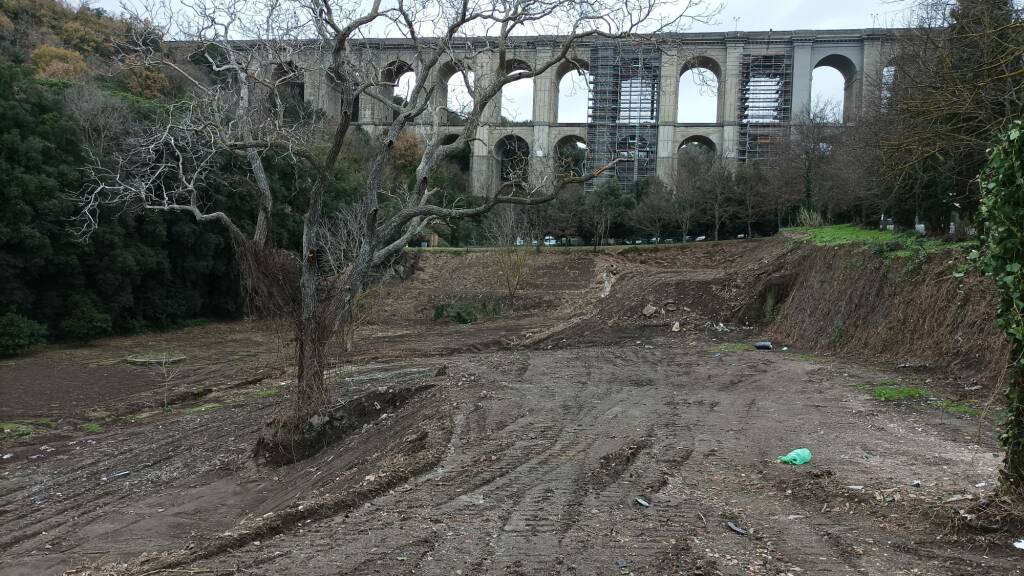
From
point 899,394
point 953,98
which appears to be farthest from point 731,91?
point 899,394

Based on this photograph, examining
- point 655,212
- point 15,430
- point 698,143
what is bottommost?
point 15,430

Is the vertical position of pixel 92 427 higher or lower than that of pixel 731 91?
lower

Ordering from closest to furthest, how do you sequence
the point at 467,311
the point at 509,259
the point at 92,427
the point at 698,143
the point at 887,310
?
the point at 92,427
the point at 887,310
the point at 467,311
the point at 509,259
the point at 698,143

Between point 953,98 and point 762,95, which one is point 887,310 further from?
point 762,95

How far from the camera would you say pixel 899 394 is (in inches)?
383

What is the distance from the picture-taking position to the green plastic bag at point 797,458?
6430 mm

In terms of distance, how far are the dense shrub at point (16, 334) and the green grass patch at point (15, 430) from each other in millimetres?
9666

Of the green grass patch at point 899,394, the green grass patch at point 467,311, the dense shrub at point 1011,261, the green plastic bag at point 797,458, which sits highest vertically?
the dense shrub at point 1011,261

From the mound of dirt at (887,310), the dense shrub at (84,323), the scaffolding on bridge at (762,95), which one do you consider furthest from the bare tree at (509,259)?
the scaffolding on bridge at (762,95)

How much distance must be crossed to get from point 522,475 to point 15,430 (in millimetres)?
11930

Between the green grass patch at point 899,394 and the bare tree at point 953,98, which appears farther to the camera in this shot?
the bare tree at point 953,98

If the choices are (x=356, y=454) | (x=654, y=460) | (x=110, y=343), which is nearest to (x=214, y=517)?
(x=356, y=454)

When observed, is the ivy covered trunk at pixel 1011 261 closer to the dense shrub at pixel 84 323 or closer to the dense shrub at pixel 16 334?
the dense shrub at pixel 16 334

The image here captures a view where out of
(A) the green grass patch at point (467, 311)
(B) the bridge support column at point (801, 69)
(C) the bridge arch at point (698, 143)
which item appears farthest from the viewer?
(C) the bridge arch at point (698, 143)
